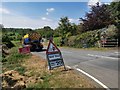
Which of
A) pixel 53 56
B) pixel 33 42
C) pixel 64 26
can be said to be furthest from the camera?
pixel 64 26

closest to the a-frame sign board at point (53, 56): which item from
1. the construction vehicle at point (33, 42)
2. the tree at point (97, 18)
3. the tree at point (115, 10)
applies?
the construction vehicle at point (33, 42)

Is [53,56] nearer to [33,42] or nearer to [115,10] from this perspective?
[33,42]

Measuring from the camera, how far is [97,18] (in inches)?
1639

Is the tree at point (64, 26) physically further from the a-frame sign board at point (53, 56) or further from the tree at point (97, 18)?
the a-frame sign board at point (53, 56)

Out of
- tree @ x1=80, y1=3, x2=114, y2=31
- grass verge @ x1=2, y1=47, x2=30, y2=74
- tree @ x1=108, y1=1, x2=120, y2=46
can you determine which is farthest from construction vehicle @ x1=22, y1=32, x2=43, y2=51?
tree @ x1=108, y1=1, x2=120, y2=46

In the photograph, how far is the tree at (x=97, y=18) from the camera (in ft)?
135

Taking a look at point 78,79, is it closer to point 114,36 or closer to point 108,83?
point 108,83

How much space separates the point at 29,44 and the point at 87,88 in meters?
27.8

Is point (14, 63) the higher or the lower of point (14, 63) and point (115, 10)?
the lower

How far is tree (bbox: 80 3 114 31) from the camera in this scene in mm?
41062

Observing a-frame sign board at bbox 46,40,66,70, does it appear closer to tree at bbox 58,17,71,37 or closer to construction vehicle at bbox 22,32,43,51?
construction vehicle at bbox 22,32,43,51

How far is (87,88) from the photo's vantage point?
9.15 metres

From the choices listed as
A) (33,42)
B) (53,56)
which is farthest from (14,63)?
(33,42)

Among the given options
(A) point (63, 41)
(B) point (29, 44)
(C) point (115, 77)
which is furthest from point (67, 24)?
(C) point (115, 77)
